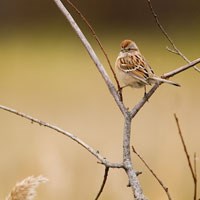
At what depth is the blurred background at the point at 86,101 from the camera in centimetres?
600

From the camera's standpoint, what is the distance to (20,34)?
14531 millimetres

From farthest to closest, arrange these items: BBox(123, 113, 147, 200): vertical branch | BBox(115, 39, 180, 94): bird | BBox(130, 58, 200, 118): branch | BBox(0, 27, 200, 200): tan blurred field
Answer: BBox(0, 27, 200, 200): tan blurred field → BBox(115, 39, 180, 94): bird → BBox(130, 58, 200, 118): branch → BBox(123, 113, 147, 200): vertical branch

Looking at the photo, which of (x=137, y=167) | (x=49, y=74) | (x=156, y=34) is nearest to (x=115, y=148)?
(x=137, y=167)

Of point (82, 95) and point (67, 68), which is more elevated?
point (67, 68)

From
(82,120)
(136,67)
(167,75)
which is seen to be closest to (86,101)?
(82,120)

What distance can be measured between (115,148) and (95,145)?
222 mm

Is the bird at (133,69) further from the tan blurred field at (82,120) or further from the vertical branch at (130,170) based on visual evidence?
the vertical branch at (130,170)

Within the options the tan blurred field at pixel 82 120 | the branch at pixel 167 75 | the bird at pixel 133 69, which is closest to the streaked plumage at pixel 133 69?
the bird at pixel 133 69

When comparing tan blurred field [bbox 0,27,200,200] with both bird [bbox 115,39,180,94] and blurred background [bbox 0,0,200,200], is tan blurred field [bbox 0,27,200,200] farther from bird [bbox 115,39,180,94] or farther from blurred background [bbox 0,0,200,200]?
bird [bbox 115,39,180,94]

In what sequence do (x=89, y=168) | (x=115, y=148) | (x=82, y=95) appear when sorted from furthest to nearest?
(x=82, y=95), (x=115, y=148), (x=89, y=168)

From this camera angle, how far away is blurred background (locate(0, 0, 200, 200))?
6000 millimetres

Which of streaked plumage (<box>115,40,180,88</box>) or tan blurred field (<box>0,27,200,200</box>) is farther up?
tan blurred field (<box>0,27,200,200</box>)

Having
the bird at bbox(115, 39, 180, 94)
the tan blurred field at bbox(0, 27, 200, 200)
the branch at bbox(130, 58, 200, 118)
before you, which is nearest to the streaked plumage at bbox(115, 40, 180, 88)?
the bird at bbox(115, 39, 180, 94)

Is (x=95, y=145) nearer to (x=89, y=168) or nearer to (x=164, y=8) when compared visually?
(x=89, y=168)
